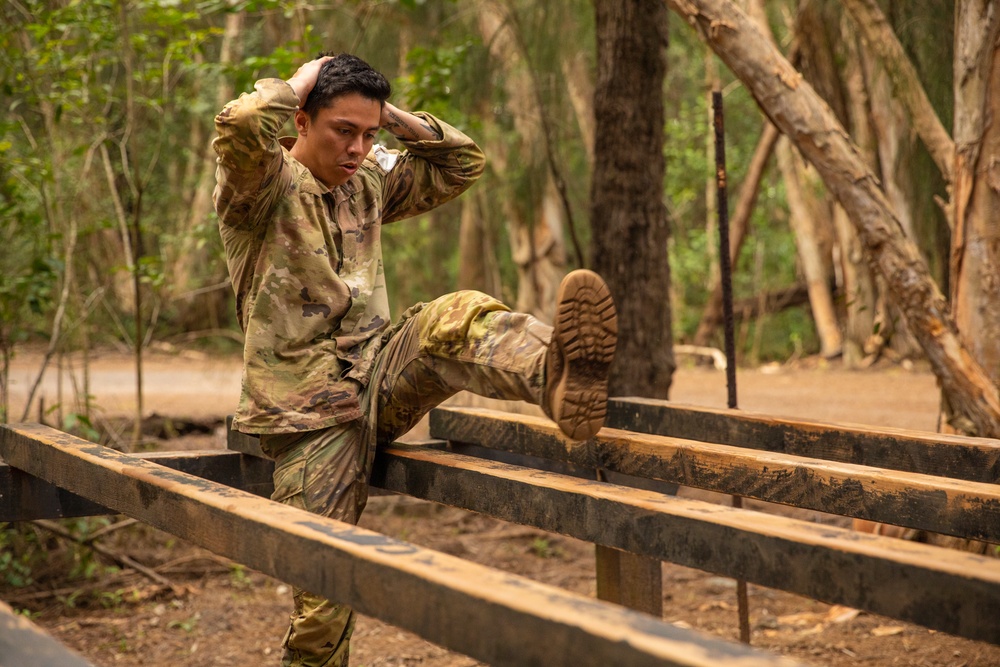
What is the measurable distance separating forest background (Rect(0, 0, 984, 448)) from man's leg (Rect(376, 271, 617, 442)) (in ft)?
6.65

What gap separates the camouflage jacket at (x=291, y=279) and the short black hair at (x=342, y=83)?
0.42 feet

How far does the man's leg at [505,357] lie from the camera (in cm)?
229

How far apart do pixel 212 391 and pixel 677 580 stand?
16.9 feet

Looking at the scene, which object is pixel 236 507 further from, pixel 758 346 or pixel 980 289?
pixel 758 346

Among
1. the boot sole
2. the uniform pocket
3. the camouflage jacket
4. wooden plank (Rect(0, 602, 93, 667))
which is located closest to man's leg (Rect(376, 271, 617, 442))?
the boot sole

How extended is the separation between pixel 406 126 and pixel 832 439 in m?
1.57

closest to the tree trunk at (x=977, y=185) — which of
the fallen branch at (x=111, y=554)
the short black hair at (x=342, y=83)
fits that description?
the short black hair at (x=342, y=83)

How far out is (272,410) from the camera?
2.70 metres

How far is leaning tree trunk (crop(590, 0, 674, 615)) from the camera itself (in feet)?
17.5

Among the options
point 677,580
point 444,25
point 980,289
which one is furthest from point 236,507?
point 444,25

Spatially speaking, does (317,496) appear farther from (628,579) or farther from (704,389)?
(704,389)

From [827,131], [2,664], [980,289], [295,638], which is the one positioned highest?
[827,131]

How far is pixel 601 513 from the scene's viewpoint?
7.55 ft

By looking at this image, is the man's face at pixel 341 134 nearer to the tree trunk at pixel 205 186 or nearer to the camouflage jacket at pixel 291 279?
the camouflage jacket at pixel 291 279
